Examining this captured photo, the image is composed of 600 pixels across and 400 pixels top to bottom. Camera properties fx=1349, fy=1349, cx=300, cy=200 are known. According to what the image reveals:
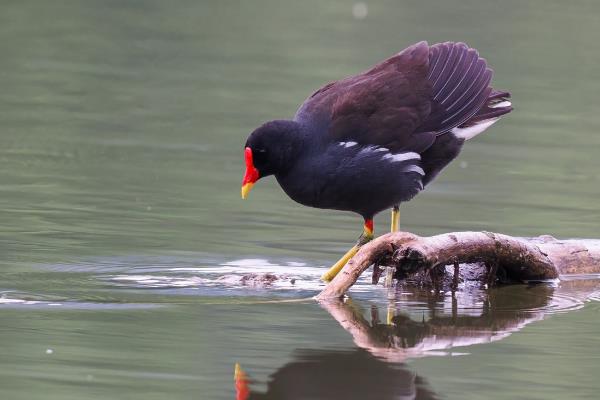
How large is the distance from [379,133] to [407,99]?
417 millimetres

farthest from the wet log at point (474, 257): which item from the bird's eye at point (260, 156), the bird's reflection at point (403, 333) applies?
the bird's eye at point (260, 156)

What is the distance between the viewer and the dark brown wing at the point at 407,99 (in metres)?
8.23

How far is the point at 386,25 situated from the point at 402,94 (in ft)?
43.7

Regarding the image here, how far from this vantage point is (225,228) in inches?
370

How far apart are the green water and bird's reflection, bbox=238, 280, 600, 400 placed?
0.02 metres

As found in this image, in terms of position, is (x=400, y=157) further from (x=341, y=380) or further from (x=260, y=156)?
(x=341, y=380)

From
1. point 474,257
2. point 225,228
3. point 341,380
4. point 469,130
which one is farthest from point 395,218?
point 341,380

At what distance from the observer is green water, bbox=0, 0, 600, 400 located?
6.05 m

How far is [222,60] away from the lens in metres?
18.5

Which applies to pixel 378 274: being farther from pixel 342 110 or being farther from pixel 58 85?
pixel 58 85

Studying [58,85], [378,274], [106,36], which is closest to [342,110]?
[378,274]

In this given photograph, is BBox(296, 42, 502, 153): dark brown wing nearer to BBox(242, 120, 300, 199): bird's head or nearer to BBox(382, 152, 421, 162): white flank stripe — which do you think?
BBox(382, 152, 421, 162): white flank stripe

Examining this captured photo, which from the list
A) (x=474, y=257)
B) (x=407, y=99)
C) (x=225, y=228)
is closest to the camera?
(x=474, y=257)

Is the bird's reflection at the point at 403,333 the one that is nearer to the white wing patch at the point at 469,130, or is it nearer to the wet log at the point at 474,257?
the wet log at the point at 474,257
